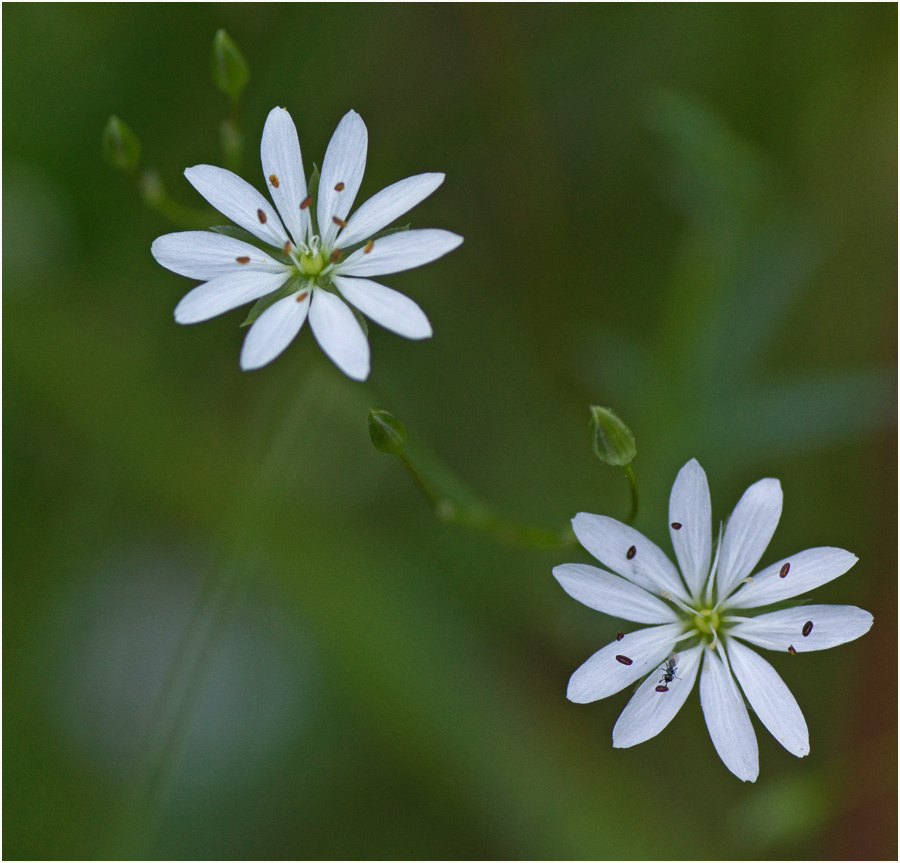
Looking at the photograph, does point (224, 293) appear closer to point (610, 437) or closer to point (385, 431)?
point (385, 431)

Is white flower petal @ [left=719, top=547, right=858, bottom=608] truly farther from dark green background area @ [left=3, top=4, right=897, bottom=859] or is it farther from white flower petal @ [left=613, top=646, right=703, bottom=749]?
dark green background area @ [left=3, top=4, right=897, bottom=859]

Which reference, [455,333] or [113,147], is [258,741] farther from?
[113,147]

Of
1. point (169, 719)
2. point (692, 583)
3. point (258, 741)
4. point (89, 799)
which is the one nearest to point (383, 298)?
point (692, 583)

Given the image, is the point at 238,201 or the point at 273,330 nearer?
the point at 273,330

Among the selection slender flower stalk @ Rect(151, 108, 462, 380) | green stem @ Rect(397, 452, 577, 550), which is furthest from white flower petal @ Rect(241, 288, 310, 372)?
green stem @ Rect(397, 452, 577, 550)

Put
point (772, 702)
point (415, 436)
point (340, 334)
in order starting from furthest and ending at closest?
point (415, 436)
point (772, 702)
point (340, 334)

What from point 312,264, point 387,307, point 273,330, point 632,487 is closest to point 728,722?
point 632,487

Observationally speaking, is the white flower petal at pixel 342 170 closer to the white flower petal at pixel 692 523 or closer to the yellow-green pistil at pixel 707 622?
the white flower petal at pixel 692 523
